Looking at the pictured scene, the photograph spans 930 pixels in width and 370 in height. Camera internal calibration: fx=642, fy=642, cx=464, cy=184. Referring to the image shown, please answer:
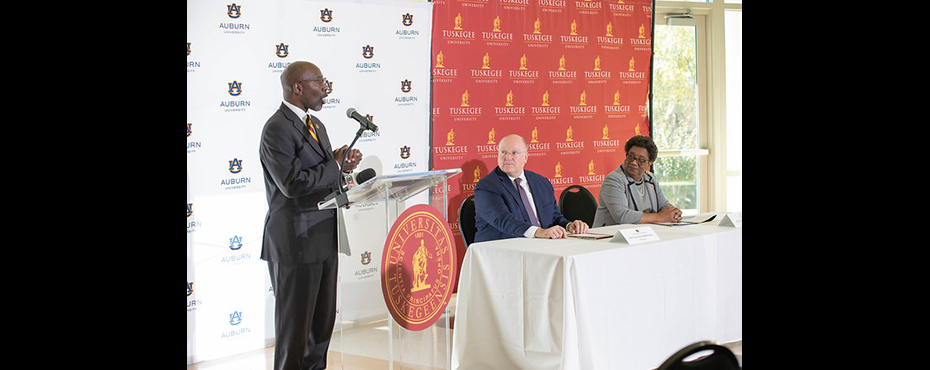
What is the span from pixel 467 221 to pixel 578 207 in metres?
0.95

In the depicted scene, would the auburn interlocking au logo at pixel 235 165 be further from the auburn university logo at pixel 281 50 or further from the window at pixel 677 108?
the window at pixel 677 108

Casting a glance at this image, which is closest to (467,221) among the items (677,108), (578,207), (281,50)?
(578,207)

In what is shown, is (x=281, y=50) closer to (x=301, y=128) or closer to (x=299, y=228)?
(x=301, y=128)

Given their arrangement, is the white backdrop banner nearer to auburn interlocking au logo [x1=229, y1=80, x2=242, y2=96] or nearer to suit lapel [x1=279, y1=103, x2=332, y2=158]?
auburn interlocking au logo [x1=229, y1=80, x2=242, y2=96]

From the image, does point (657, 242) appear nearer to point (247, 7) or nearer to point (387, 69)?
point (387, 69)

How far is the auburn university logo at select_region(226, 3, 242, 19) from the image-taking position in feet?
12.1

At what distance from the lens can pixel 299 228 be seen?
9.55ft

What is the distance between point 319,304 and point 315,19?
187 cm

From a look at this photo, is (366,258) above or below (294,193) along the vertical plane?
below

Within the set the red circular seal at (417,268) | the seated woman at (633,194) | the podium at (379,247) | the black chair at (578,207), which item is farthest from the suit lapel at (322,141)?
the black chair at (578,207)

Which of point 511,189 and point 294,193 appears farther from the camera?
point 511,189

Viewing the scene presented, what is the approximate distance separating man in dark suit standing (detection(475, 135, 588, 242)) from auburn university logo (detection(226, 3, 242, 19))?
5.65 ft
